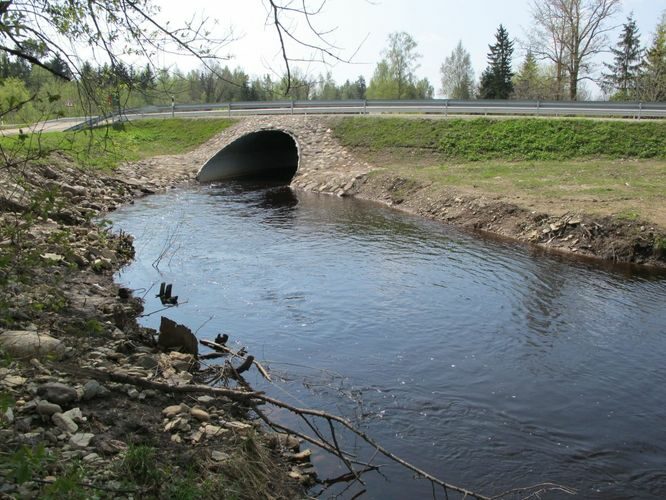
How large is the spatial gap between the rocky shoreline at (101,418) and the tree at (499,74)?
181 feet

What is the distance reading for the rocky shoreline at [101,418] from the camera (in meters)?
5.28

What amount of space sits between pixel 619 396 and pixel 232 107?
37.1 meters

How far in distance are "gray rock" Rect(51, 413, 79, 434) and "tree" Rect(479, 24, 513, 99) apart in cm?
5825

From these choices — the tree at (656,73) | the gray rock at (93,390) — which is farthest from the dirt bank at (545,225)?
the tree at (656,73)

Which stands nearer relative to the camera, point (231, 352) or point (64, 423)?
point (64, 423)

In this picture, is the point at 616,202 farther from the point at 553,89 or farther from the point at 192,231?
the point at 553,89

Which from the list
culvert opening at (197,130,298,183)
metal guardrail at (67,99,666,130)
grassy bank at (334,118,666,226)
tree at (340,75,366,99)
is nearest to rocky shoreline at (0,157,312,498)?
grassy bank at (334,118,666,226)

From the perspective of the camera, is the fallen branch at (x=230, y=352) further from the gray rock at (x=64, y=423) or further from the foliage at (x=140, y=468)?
the foliage at (x=140, y=468)

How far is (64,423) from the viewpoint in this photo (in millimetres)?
6262

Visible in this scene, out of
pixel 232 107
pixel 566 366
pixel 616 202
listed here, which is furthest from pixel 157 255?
pixel 232 107

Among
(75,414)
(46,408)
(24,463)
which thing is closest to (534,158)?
Result: (75,414)

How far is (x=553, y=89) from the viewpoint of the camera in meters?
55.1

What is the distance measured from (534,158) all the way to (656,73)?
29348mm

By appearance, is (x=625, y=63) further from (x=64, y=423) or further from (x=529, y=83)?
(x=64, y=423)
